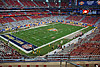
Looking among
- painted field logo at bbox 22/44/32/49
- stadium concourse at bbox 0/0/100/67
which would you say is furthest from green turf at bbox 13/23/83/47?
painted field logo at bbox 22/44/32/49

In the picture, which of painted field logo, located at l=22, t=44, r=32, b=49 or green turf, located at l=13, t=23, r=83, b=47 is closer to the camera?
painted field logo, located at l=22, t=44, r=32, b=49

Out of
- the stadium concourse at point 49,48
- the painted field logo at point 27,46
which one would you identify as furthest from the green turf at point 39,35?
the painted field logo at point 27,46

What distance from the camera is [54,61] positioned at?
29.7 feet

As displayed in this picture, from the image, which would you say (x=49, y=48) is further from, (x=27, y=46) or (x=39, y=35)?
(x=39, y=35)

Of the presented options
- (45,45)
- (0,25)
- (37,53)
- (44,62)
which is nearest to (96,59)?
(44,62)

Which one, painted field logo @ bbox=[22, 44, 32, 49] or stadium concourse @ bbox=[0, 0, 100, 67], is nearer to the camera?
stadium concourse @ bbox=[0, 0, 100, 67]

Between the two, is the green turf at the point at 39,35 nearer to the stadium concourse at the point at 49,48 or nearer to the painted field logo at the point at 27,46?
the stadium concourse at the point at 49,48

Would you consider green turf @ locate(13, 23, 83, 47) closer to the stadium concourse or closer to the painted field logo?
the stadium concourse

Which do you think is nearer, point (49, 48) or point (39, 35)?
point (49, 48)

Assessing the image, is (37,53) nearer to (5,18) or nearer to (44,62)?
(44,62)

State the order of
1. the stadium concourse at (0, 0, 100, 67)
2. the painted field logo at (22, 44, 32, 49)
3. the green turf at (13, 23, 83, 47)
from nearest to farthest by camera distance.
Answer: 1. the stadium concourse at (0, 0, 100, 67)
2. the painted field logo at (22, 44, 32, 49)
3. the green turf at (13, 23, 83, 47)

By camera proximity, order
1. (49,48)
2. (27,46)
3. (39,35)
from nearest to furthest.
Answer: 1. (49,48)
2. (27,46)
3. (39,35)

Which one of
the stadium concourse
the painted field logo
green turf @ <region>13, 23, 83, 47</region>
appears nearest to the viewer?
the stadium concourse

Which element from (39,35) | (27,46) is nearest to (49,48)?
(27,46)
